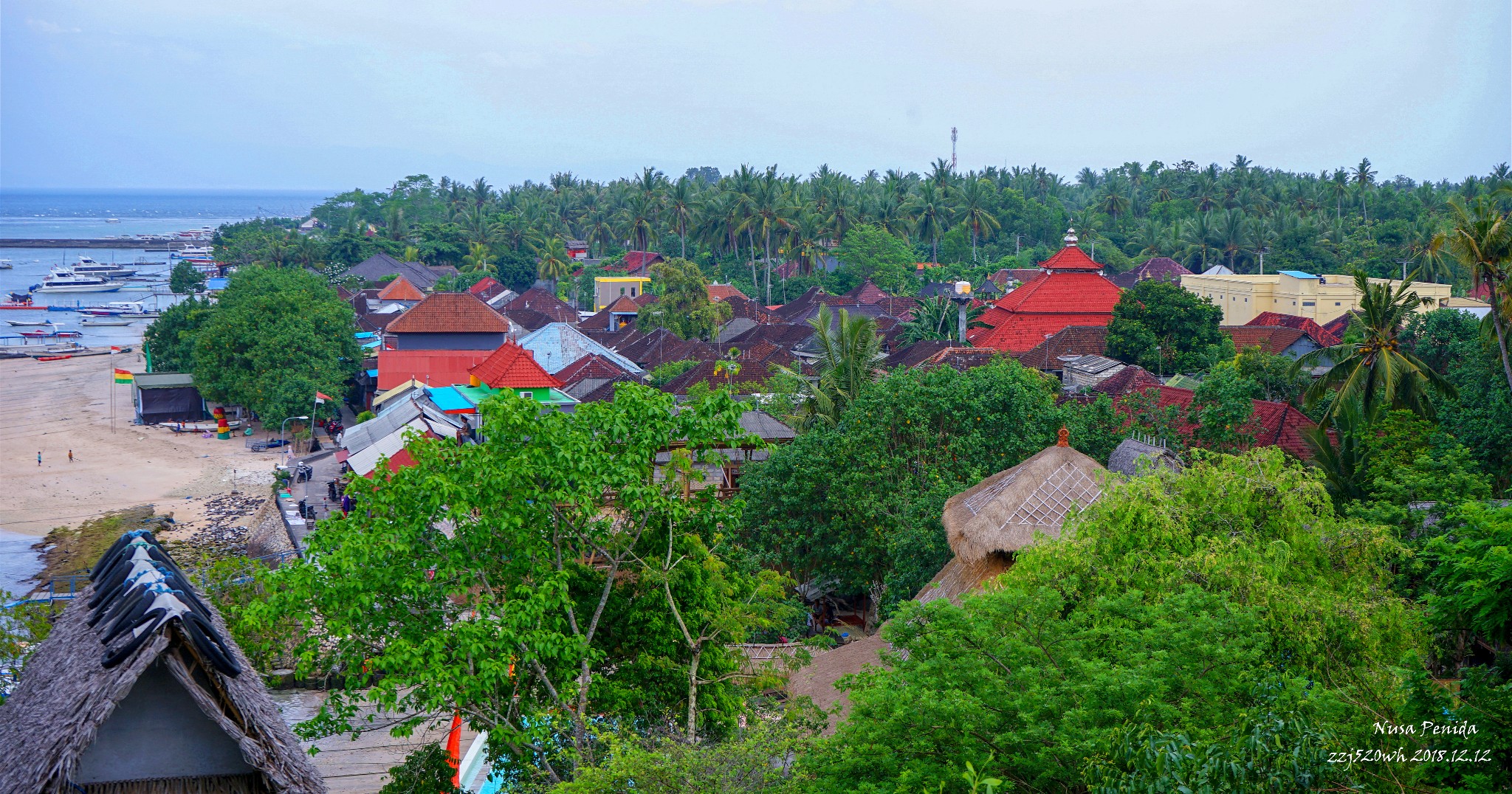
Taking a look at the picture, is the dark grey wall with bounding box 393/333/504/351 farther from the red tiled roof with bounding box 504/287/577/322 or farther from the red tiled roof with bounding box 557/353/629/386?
the red tiled roof with bounding box 504/287/577/322

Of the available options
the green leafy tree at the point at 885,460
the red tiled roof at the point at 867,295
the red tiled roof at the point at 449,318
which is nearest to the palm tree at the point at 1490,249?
the green leafy tree at the point at 885,460

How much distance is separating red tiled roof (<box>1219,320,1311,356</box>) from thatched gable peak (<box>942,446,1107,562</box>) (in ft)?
101

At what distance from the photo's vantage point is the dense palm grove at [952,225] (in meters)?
78.7

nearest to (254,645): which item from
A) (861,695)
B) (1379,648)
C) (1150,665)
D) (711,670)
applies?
(711,670)

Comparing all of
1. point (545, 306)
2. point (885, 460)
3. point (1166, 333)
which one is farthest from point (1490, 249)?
point (545, 306)

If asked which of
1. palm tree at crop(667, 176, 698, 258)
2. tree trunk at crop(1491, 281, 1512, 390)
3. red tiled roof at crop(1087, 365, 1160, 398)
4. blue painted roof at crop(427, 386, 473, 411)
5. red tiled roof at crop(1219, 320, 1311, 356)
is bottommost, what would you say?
blue painted roof at crop(427, 386, 473, 411)

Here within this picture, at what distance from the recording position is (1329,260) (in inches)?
2844

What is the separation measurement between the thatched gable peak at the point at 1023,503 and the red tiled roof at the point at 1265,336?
30917 millimetres

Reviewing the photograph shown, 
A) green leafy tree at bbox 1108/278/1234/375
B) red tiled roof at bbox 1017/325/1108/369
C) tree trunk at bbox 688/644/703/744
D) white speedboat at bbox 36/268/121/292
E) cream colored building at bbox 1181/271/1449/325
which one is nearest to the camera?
tree trunk at bbox 688/644/703/744

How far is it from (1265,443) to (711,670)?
1847 cm

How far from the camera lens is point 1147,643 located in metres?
10.5

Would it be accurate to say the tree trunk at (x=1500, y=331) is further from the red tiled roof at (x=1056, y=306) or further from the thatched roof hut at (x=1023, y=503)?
the red tiled roof at (x=1056, y=306)

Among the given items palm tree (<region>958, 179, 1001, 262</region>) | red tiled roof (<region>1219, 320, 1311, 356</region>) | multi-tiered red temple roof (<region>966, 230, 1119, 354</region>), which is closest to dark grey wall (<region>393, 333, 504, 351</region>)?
multi-tiered red temple roof (<region>966, 230, 1119, 354</region>)

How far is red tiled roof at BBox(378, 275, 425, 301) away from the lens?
73562mm
